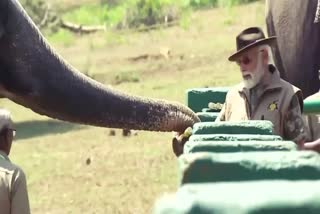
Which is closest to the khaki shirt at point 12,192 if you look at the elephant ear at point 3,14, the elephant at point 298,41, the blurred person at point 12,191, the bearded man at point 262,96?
the blurred person at point 12,191

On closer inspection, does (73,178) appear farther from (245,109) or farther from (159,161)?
(245,109)

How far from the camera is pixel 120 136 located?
12070mm

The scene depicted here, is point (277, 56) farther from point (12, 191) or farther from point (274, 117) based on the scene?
point (12, 191)

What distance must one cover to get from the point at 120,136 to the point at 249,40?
832cm

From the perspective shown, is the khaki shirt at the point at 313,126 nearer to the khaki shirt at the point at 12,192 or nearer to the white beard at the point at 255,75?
the white beard at the point at 255,75

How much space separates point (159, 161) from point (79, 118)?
6.53 meters

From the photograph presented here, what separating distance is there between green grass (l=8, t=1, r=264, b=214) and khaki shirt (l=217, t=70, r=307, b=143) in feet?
8.64

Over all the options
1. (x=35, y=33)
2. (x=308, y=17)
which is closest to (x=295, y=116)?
(x=35, y=33)

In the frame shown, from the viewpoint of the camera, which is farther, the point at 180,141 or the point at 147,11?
the point at 147,11

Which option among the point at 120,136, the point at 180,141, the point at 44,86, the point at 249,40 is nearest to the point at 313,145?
the point at 249,40

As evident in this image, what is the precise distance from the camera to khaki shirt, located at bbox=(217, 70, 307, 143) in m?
3.62

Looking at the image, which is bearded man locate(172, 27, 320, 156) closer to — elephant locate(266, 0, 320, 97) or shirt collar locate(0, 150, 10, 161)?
shirt collar locate(0, 150, 10, 161)

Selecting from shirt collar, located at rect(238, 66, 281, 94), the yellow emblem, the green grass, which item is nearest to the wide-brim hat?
shirt collar, located at rect(238, 66, 281, 94)

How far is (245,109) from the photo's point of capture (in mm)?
3756
